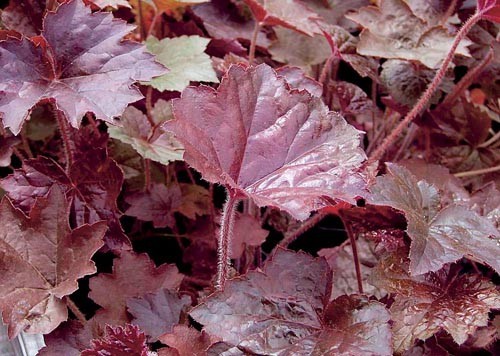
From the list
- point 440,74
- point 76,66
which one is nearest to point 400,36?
point 440,74

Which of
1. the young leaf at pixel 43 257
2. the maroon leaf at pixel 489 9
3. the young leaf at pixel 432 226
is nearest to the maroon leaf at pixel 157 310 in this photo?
the young leaf at pixel 43 257

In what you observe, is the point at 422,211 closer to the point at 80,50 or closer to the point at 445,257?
the point at 445,257

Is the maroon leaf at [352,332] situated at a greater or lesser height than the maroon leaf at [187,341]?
greater

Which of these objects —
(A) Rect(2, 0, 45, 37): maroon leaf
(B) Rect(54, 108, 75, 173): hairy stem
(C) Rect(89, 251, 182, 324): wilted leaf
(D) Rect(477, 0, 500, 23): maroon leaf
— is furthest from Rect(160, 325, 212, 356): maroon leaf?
(D) Rect(477, 0, 500, 23): maroon leaf

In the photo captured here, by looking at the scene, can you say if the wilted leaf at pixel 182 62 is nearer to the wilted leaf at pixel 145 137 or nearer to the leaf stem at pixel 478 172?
the wilted leaf at pixel 145 137

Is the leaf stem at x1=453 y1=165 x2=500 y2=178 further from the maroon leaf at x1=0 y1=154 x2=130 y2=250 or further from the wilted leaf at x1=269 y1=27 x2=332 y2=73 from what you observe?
the maroon leaf at x1=0 y1=154 x2=130 y2=250

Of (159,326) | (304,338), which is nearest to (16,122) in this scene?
(159,326)
